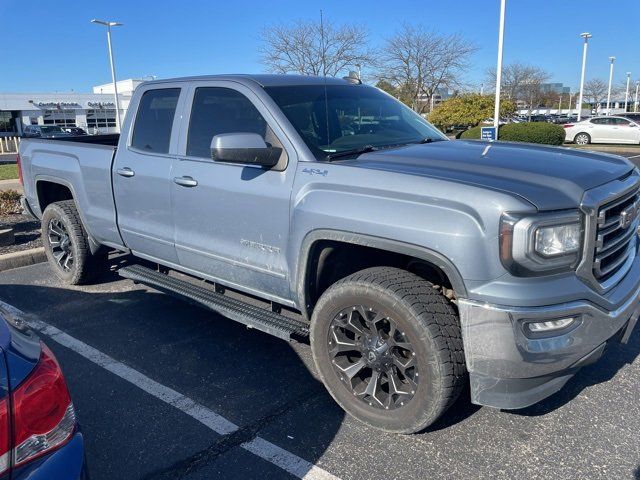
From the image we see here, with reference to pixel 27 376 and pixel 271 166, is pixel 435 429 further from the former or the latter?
pixel 27 376

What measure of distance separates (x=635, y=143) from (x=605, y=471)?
27718 millimetres

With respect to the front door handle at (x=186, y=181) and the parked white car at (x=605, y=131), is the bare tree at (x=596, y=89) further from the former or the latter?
the front door handle at (x=186, y=181)

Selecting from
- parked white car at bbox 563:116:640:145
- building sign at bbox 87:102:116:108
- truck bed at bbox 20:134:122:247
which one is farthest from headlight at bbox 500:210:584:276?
building sign at bbox 87:102:116:108

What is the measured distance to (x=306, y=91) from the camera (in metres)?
3.97

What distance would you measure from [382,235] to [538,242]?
0.75 metres

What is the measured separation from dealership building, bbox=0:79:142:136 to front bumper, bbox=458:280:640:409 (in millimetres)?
62742

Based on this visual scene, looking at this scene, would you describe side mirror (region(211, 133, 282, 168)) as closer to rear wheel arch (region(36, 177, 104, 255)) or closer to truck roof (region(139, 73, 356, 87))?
truck roof (region(139, 73, 356, 87))

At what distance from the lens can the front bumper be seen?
2559 mm

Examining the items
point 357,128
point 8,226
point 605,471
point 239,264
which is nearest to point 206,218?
point 239,264

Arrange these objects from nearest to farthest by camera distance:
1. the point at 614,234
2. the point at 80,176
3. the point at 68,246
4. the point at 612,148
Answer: the point at 614,234, the point at 80,176, the point at 68,246, the point at 612,148

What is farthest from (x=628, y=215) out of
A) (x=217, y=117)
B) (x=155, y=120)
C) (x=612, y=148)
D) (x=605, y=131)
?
(x=605, y=131)

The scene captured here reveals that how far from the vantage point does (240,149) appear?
3254 millimetres

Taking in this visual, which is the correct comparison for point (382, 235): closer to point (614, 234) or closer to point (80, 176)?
point (614, 234)

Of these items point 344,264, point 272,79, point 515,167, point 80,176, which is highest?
point 272,79
